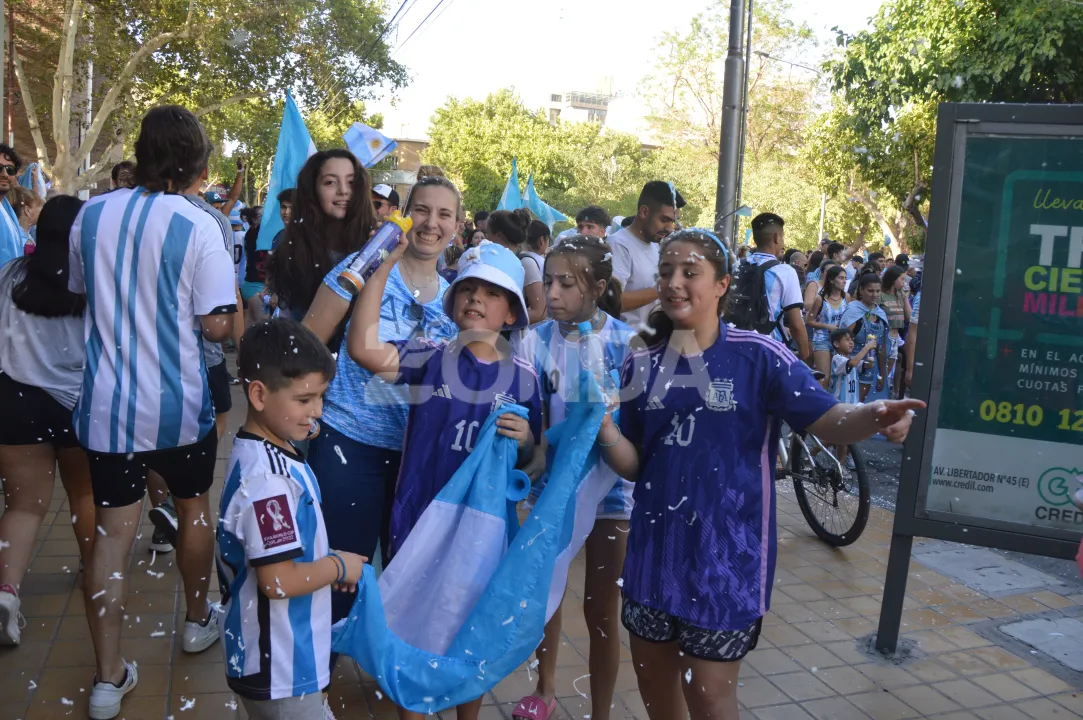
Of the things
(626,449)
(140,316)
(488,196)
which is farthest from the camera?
(488,196)

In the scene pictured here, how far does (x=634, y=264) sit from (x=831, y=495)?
6.67 ft

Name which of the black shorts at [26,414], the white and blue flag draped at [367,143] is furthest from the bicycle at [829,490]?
the black shorts at [26,414]

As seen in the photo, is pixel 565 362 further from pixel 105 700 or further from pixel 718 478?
pixel 105 700

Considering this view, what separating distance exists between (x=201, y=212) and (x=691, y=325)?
1.78m

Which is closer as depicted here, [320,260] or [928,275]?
[320,260]

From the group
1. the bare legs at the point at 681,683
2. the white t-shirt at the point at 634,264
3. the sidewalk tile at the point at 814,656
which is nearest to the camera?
the bare legs at the point at 681,683

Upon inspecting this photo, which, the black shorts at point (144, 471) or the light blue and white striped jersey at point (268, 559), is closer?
the light blue and white striped jersey at point (268, 559)

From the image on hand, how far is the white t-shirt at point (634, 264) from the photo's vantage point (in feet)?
16.9

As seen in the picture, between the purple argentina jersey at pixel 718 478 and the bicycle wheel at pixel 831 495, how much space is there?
127 inches

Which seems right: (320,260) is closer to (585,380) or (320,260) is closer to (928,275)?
(585,380)

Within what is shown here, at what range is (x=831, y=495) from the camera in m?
5.87

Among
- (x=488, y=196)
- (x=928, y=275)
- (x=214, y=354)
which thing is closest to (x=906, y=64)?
(x=928, y=275)

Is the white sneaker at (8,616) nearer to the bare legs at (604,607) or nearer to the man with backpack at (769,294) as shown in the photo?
the bare legs at (604,607)

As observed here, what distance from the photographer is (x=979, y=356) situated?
4039 millimetres
